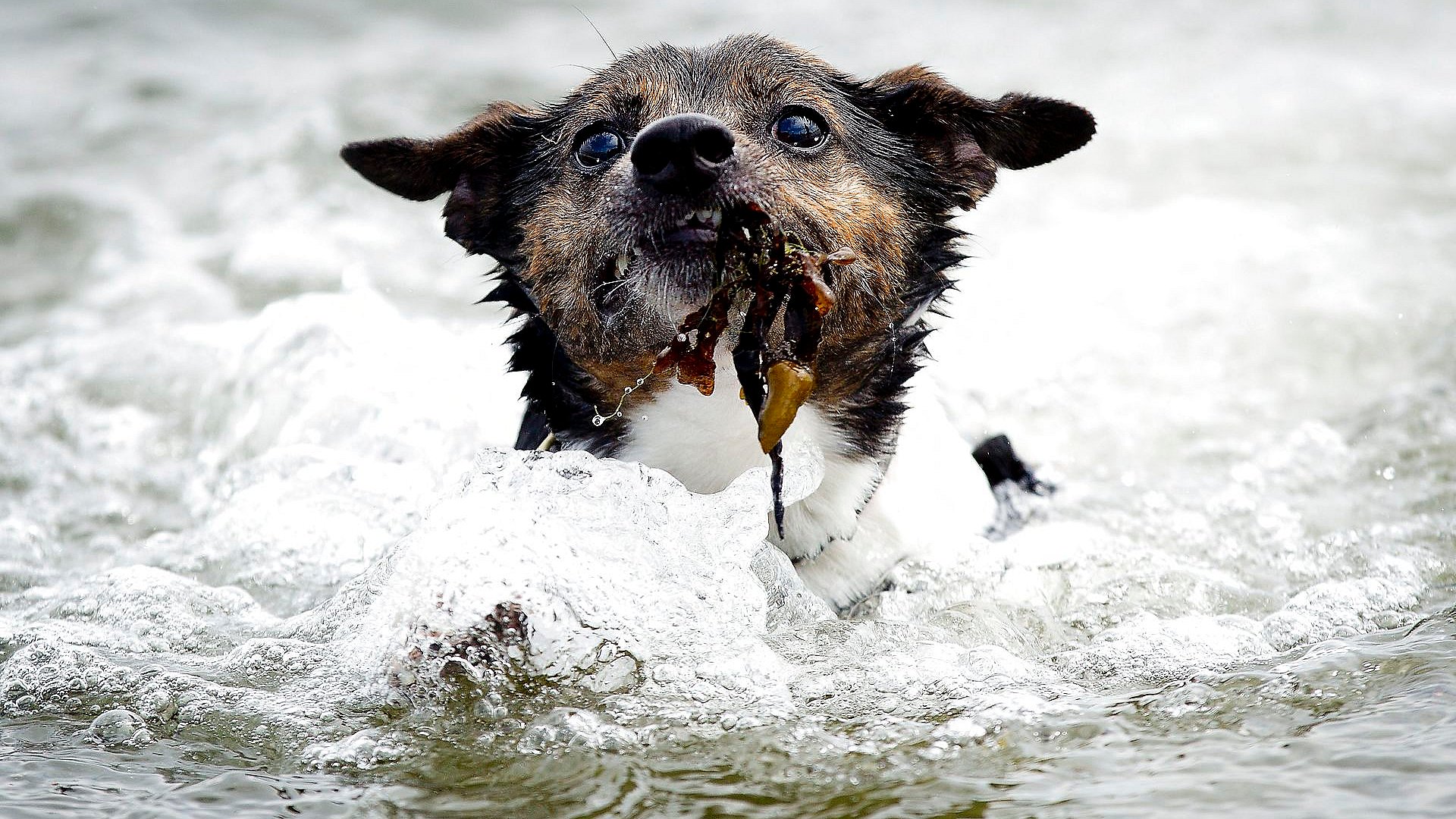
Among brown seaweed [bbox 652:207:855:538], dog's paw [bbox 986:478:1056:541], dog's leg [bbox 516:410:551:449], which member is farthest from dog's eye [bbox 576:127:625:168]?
dog's paw [bbox 986:478:1056:541]

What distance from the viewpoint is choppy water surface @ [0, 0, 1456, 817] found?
9.40 ft

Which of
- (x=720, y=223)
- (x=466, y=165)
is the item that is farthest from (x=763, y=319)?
(x=466, y=165)

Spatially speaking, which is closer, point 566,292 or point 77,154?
point 566,292

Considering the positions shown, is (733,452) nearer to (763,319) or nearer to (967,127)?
(763,319)

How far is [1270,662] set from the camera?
320 centimetres

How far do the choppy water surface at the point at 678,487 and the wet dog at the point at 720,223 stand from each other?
0.20 m

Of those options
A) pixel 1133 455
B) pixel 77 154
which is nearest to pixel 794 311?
pixel 1133 455

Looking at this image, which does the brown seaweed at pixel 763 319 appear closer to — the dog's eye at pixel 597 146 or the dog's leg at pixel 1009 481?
the dog's eye at pixel 597 146

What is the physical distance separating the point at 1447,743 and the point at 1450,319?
16.6 feet

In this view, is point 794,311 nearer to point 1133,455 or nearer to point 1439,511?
point 1439,511

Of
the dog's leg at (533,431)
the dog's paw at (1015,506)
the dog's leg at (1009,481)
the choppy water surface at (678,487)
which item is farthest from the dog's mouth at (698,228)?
the dog's leg at (1009,481)

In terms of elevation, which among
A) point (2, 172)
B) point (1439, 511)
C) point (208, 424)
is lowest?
point (1439, 511)

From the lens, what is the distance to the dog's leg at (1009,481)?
464 centimetres

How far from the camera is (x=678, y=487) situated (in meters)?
3.60
